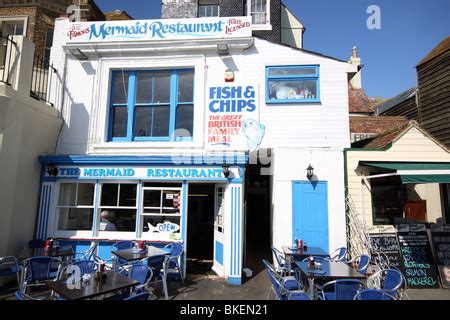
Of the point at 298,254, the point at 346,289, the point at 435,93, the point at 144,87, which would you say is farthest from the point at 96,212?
the point at 435,93

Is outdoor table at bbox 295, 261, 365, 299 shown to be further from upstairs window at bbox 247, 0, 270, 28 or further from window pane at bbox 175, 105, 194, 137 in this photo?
upstairs window at bbox 247, 0, 270, 28

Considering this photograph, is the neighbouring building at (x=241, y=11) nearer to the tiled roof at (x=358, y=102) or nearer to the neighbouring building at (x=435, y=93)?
the tiled roof at (x=358, y=102)

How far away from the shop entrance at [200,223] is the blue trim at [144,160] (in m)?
3.06

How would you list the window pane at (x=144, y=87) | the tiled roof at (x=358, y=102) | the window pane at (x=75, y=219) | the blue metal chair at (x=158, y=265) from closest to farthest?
the blue metal chair at (x=158, y=265) < the window pane at (x=75, y=219) < the window pane at (x=144, y=87) < the tiled roof at (x=358, y=102)

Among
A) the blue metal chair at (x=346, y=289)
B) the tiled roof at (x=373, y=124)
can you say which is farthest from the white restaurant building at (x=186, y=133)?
the tiled roof at (x=373, y=124)

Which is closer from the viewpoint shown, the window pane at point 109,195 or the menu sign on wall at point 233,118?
the window pane at point 109,195

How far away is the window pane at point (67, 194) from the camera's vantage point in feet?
28.1

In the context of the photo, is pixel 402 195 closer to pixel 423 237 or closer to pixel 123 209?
pixel 423 237

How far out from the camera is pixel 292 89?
29.5 ft

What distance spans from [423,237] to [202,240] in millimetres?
7347

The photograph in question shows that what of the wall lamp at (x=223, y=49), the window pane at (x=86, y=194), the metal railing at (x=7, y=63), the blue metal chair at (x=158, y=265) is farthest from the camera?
the wall lamp at (x=223, y=49)

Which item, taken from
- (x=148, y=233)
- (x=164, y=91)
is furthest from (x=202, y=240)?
(x=164, y=91)

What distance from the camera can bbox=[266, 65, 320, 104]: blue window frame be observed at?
894 cm

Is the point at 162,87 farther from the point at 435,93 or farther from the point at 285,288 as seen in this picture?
the point at 435,93
